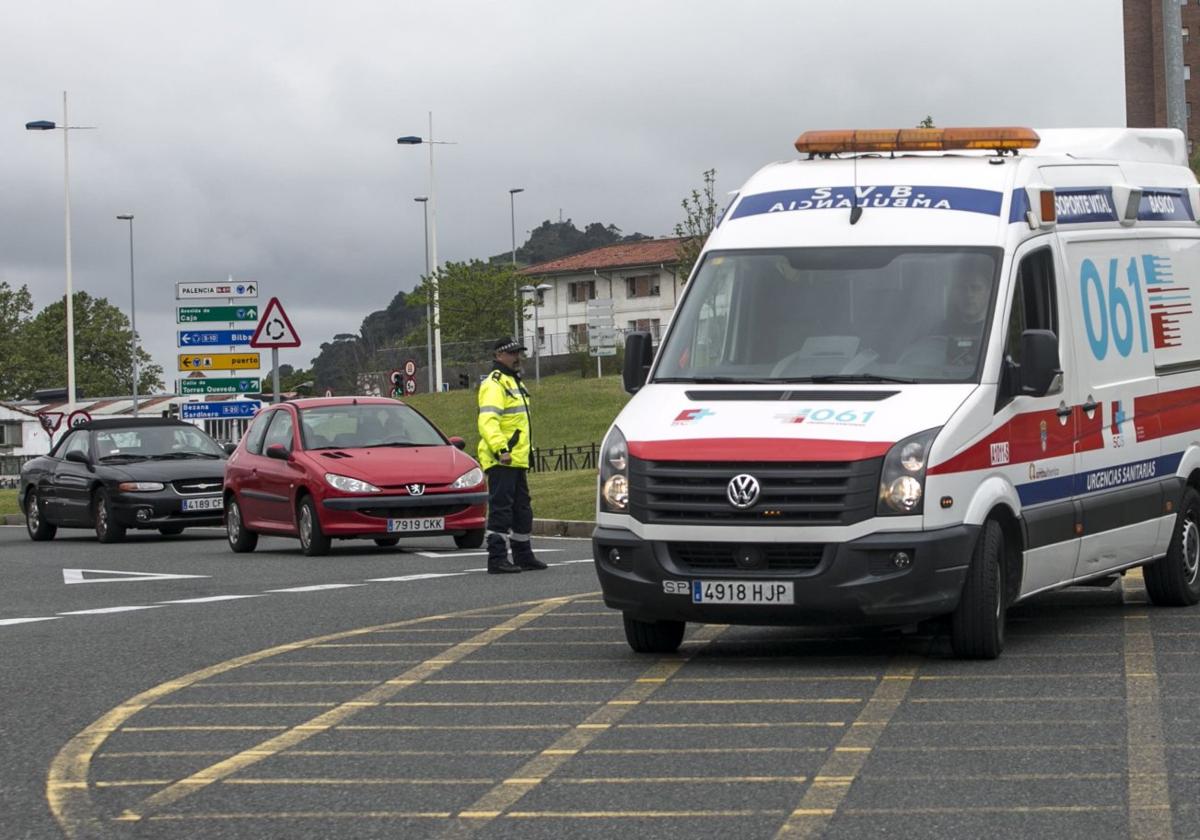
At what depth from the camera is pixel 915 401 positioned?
32.8 ft

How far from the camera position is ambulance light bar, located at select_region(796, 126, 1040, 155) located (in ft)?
37.9

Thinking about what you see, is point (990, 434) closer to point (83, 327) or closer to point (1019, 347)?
point (1019, 347)

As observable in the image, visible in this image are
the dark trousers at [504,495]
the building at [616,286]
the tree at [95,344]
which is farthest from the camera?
the tree at [95,344]

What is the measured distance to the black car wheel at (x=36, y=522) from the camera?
27.9 metres

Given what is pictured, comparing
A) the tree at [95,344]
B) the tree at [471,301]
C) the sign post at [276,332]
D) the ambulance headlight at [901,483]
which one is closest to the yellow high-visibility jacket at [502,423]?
the ambulance headlight at [901,483]

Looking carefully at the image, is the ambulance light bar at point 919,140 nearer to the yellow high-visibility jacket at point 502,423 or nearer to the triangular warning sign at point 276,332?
the yellow high-visibility jacket at point 502,423

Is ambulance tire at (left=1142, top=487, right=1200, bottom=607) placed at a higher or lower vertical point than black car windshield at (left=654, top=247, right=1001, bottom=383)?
lower

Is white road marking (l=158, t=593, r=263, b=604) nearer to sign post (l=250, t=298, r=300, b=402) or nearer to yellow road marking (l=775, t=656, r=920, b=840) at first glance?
yellow road marking (l=775, t=656, r=920, b=840)

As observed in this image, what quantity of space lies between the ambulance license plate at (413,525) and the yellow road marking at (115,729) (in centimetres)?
810

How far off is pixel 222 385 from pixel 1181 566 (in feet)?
82.0

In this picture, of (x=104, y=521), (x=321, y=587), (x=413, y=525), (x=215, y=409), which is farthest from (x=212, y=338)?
(x=321, y=587)

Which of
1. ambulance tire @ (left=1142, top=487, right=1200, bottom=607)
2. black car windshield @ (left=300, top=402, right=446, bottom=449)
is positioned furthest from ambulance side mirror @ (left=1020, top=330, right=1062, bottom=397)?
black car windshield @ (left=300, top=402, right=446, bottom=449)

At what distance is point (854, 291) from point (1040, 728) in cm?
335

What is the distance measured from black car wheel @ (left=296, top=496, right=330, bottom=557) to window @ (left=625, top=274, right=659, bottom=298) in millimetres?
95234
